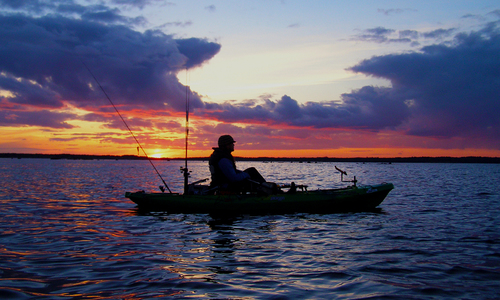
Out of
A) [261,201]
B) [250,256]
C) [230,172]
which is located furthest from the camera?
[261,201]

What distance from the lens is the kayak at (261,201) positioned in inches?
480

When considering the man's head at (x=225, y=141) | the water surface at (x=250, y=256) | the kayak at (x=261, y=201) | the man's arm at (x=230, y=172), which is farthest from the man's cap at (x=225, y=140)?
the water surface at (x=250, y=256)

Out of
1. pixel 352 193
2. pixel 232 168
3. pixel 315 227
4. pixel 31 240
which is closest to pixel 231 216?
pixel 232 168

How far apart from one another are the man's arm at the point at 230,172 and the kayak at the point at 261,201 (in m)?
0.63

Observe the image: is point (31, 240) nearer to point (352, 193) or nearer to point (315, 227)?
point (315, 227)

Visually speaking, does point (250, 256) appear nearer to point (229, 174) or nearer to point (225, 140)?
point (229, 174)

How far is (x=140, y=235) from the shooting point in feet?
30.1

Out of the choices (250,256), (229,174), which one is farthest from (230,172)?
(250,256)

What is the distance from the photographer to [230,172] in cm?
1192

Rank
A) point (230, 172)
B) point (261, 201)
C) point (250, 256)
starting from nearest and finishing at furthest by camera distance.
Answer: point (250, 256) → point (230, 172) → point (261, 201)

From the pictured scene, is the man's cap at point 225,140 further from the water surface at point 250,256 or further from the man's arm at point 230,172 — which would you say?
the water surface at point 250,256

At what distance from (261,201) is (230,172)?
1.47 metres

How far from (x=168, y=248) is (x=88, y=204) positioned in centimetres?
986

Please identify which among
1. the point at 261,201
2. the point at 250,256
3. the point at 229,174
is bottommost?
the point at 250,256
